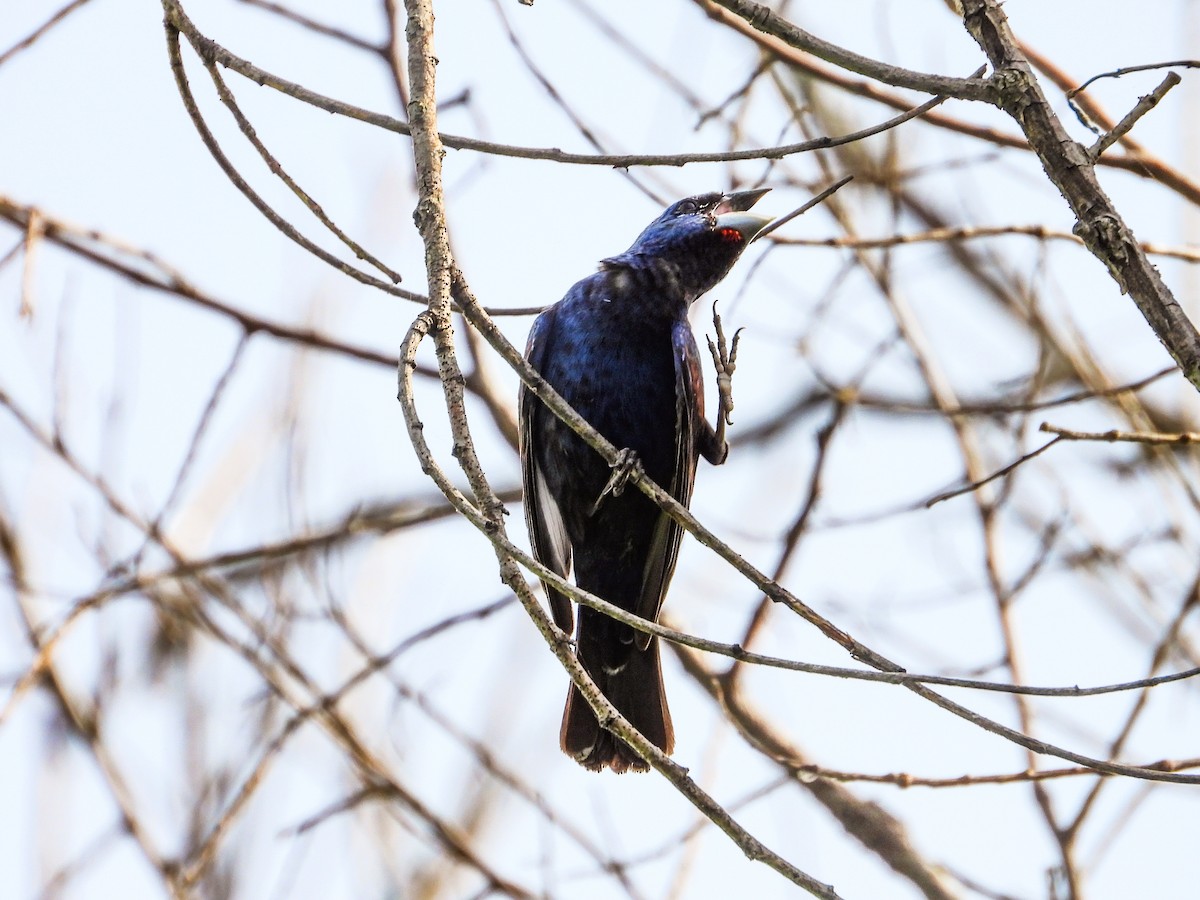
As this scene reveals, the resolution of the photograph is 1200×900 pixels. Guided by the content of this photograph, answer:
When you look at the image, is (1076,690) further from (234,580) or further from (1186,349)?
(234,580)

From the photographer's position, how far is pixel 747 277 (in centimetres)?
398

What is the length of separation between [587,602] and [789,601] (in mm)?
329

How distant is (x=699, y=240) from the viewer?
4.29m

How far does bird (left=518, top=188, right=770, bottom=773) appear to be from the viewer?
3916 mm

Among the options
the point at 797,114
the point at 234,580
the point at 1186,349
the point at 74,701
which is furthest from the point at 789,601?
the point at 234,580

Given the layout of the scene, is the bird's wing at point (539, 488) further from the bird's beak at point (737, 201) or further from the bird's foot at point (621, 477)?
the bird's beak at point (737, 201)

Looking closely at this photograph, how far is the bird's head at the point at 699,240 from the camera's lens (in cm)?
425

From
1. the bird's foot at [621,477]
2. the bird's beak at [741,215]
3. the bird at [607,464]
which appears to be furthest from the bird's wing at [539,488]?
the bird's beak at [741,215]

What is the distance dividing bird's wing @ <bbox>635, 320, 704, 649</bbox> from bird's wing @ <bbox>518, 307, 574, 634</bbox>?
266 millimetres

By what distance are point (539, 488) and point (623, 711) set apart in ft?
2.35

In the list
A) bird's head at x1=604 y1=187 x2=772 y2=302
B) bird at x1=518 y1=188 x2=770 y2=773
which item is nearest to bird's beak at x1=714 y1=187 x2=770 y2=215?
bird's head at x1=604 y1=187 x2=772 y2=302

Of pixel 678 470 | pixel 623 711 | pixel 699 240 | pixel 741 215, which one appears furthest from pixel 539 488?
pixel 741 215

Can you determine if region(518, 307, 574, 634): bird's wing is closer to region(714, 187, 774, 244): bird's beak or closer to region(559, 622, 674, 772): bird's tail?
region(559, 622, 674, 772): bird's tail

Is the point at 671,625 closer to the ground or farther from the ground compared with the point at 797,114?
closer to the ground
